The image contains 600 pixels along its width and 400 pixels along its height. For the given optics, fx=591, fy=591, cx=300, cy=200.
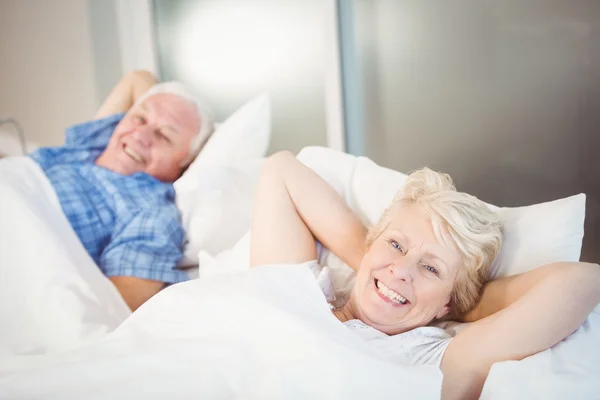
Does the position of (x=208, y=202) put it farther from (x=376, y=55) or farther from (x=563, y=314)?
(x=563, y=314)

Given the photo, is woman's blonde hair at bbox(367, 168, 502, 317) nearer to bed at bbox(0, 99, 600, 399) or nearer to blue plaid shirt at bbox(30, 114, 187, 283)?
bed at bbox(0, 99, 600, 399)

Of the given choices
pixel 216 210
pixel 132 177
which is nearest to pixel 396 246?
pixel 216 210

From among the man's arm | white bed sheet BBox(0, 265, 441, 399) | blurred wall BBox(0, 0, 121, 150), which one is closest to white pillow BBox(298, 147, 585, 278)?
white bed sheet BBox(0, 265, 441, 399)

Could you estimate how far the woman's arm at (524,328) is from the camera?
34.5 inches

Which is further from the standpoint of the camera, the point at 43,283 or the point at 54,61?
the point at 54,61

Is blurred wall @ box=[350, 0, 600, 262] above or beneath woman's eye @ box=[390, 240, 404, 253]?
above

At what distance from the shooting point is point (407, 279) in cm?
96

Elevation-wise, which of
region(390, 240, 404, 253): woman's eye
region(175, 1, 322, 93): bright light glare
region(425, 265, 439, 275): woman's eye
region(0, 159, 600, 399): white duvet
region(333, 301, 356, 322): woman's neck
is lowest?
region(333, 301, 356, 322): woman's neck

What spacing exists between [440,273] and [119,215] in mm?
1015

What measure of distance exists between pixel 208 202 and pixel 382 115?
0.66m

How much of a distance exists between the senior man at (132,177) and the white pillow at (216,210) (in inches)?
1.6

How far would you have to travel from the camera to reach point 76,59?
272 cm

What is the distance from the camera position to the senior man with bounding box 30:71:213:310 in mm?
1544

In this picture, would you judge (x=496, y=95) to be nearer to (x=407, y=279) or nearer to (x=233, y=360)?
(x=407, y=279)
